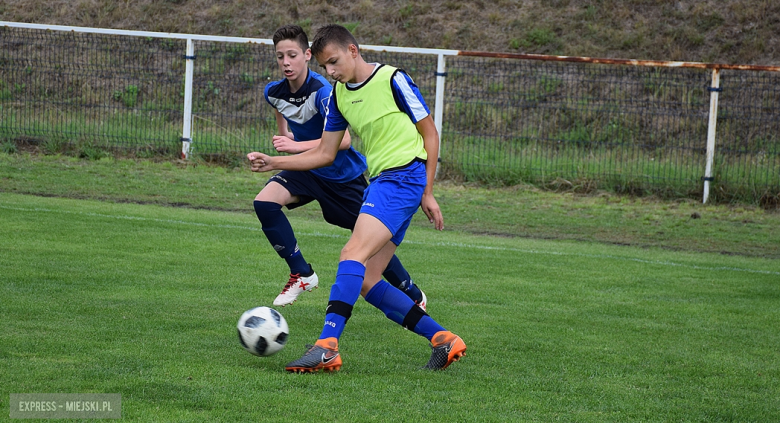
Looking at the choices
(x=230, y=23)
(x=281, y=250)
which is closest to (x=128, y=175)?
(x=281, y=250)

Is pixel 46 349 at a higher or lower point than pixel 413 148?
lower

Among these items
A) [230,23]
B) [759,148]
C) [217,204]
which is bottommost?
[217,204]

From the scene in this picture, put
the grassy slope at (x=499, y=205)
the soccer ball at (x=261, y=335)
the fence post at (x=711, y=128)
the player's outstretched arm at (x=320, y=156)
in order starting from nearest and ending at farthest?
1. the soccer ball at (x=261, y=335)
2. the player's outstretched arm at (x=320, y=156)
3. the grassy slope at (x=499, y=205)
4. the fence post at (x=711, y=128)

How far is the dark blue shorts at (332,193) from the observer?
20.3 ft

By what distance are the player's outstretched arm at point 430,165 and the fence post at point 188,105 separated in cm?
1108

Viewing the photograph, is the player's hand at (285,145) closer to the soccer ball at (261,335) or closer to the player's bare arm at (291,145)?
the player's bare arm at (291,145)

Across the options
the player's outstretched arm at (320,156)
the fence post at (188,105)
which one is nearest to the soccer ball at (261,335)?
the player's outstretched arm at (320,156)

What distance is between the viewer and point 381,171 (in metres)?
4.78

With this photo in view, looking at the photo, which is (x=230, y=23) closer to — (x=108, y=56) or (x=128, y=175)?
(x=108, y=56)

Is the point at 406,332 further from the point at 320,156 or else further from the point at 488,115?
the point at 488,115

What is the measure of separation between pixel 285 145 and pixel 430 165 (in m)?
0.99

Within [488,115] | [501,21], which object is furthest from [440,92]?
[501,21]

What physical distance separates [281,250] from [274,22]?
65.3 ft

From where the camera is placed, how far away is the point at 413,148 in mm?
4789
